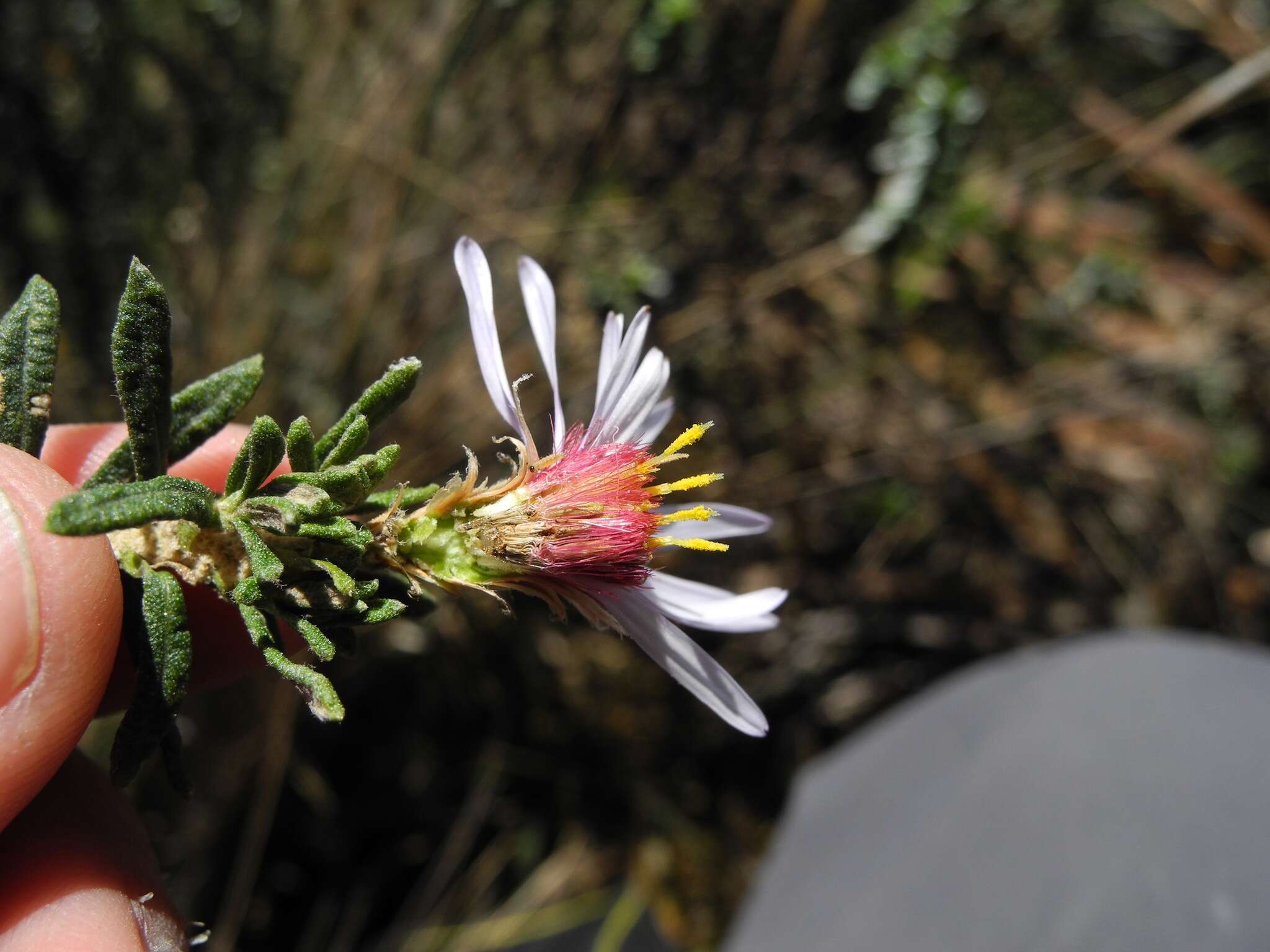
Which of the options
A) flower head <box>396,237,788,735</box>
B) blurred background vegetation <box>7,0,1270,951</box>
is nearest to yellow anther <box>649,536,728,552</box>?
flower head <box>396,237,788,735</box>

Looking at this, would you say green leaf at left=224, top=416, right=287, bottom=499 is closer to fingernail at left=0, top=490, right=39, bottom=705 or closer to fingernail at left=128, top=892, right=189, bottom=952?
fingernail at left=0, top=490, right=39, bottom=705

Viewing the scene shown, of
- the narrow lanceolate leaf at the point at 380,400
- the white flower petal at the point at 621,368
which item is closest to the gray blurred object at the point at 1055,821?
the white flower petal at the point at 621,368

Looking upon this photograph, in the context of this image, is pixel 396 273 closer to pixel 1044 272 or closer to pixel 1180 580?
pixel 1044 272


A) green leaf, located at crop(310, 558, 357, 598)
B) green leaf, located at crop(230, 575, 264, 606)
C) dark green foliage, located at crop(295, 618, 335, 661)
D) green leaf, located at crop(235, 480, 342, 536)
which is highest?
green leaf, located at crop(235, 480, 342, 536)

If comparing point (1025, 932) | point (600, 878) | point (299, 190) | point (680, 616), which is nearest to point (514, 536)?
point (680, 616)

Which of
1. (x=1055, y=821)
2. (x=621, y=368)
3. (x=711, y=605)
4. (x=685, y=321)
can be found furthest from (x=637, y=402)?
(x=1055, y=821)

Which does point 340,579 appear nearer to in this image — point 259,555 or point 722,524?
point 259,555

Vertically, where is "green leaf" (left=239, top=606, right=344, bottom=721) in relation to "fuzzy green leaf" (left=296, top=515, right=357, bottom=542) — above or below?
below
